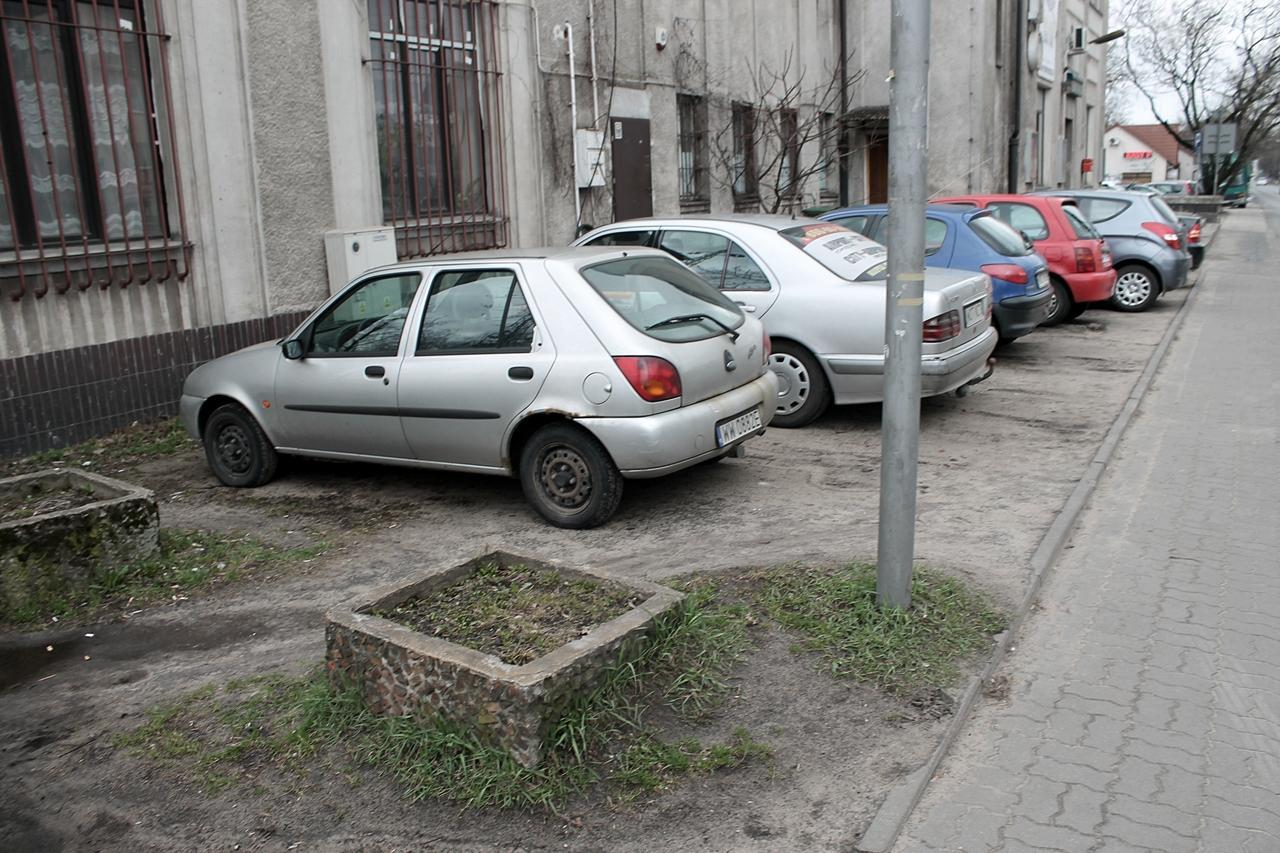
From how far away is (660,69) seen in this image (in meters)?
15.7

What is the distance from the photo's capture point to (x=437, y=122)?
1196cm

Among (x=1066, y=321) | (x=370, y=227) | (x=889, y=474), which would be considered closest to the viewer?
(x=889, y=474)

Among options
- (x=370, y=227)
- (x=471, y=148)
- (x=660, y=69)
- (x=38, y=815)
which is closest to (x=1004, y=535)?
(x=38, y=815)

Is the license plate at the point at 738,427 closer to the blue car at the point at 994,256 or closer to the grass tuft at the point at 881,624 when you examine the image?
the grass tuft at the point at 881,624

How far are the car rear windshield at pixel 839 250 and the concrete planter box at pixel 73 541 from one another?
5.01 meters

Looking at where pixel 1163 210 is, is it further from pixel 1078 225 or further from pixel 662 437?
pixel 662 437

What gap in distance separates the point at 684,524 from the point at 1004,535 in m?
1.73

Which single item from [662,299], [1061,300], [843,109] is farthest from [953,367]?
[843,109]

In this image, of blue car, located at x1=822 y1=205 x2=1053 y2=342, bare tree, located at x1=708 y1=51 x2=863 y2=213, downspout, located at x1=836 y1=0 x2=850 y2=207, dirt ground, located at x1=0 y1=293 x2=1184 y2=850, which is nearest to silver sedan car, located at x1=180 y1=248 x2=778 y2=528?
dirt ground, located at x1=0 y1=293 x2=1184 y2=850

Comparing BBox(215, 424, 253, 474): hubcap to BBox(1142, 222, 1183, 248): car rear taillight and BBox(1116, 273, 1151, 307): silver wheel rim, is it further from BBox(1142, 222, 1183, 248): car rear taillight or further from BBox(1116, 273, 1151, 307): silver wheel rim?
BBox(1142, 222, 1183, 248): car rear taillight

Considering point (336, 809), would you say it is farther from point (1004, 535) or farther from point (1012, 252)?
point (1012, 252)

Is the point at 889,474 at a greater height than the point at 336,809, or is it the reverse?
the point at 889,474

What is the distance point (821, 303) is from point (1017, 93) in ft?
66.2

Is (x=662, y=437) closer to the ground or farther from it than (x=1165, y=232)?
closer to the ground
